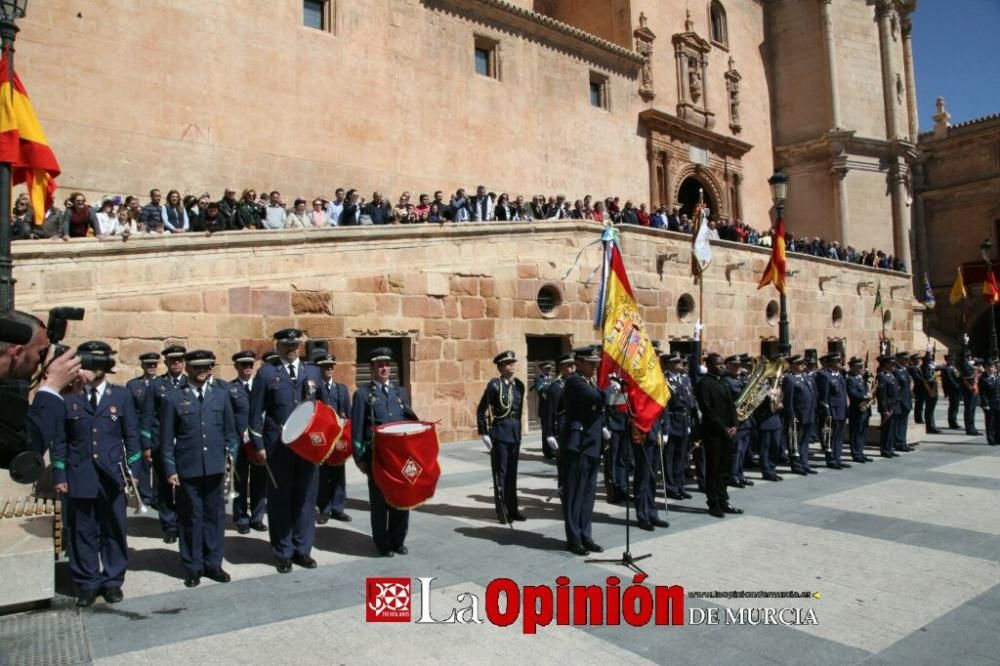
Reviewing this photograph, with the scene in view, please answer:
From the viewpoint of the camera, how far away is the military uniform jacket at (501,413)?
8.05m

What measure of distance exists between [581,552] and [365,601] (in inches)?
85.8

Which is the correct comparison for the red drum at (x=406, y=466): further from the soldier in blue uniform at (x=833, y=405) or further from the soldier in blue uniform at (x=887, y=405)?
the soldier in blue uniform at (x=887, y=405)

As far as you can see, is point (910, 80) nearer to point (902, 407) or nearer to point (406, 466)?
point (902, 407)

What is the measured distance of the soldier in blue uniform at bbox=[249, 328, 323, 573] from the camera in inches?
239

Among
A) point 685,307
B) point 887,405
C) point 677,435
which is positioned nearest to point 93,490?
point 677,435

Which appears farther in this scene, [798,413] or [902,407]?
[902,407]

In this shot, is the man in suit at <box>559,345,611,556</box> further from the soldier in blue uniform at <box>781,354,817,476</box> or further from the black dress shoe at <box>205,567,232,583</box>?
the soldier in blue uniform at <box>781,354,817,476</box>

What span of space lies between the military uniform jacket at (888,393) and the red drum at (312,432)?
10728 mm

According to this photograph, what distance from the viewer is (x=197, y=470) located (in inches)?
229

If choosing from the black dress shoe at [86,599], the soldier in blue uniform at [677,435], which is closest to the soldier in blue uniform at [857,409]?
the soldier in blue uniform at [677,435]

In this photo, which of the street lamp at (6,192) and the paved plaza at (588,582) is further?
the street lamp at (6,192)

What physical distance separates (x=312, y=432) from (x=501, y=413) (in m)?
2.78

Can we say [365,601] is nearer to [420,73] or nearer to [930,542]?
[930,542]

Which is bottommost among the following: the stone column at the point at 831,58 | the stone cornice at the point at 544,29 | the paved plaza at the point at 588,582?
the paved plaza at the point at 588,582
